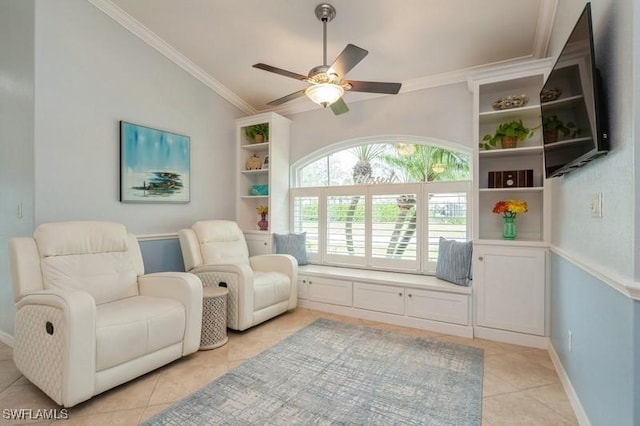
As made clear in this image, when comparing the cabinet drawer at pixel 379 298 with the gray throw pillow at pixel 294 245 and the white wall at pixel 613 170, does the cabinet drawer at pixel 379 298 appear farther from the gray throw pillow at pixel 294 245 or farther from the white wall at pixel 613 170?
the white wall at pixel 613 170

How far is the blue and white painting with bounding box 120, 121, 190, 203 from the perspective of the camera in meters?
3.20

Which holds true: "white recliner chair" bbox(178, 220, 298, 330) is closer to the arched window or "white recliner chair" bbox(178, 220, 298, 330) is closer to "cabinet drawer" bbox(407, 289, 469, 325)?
the arched window

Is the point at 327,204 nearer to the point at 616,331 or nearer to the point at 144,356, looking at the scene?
the point at 144,356

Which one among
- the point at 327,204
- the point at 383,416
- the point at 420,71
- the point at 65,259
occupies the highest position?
the point at 420,71

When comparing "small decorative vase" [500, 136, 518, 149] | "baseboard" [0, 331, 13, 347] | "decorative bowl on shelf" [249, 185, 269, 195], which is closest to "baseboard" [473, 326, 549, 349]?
"small decorative vase" [500, 136, 518, 149]

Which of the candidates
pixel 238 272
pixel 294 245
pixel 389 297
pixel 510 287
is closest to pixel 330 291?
pixel 389 297

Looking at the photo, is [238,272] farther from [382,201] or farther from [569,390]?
[569,390]

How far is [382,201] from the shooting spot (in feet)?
12.6

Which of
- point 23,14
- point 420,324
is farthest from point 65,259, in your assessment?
point 420,324

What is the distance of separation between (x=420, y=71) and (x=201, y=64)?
252 centimetres

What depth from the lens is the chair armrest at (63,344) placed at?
180 centimetres

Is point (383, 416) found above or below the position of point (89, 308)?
below

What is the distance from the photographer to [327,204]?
421cm

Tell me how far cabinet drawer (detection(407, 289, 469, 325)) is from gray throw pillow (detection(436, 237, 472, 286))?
185 millimetres
